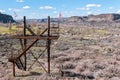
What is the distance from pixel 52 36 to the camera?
3077 cm

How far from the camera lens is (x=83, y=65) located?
123ft

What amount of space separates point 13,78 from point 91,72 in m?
10.2

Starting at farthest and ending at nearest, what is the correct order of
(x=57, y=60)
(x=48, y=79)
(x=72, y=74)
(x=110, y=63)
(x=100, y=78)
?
(x=57, y=60) → (x=110, y=63) → (x=72, y=74) → (x=100, y=78) → (x=48, y=79)

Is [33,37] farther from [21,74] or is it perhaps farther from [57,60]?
[57,60]

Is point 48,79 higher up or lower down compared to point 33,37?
lower down

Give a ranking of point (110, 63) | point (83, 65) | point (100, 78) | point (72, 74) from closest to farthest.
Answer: point (100, 78)
point (72, 74)
point (83, 65)
point (110, 63)

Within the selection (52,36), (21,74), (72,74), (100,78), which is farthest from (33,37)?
(100,78)

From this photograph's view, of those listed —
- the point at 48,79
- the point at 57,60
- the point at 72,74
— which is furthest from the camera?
the point at 57,60

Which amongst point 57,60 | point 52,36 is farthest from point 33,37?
point 57,60

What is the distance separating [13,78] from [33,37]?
506 cm

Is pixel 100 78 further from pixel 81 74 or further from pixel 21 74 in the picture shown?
pixel 21 74

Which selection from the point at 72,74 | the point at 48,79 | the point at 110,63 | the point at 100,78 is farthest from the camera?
the point at 110,63

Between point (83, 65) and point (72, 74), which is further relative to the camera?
point (83, 65)

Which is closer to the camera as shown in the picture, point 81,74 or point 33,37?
point 33,37
